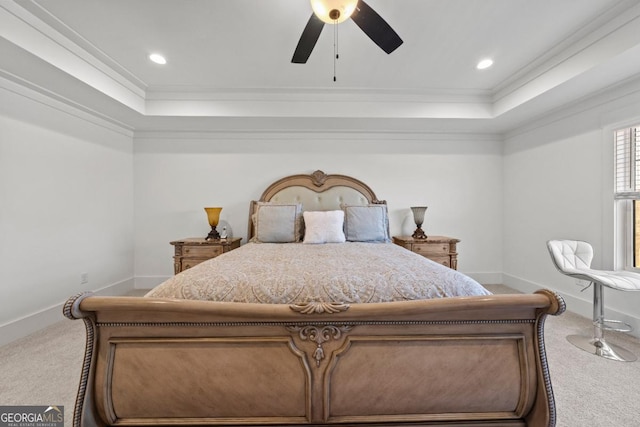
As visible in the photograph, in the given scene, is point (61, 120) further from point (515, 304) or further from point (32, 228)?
point (515, 304)

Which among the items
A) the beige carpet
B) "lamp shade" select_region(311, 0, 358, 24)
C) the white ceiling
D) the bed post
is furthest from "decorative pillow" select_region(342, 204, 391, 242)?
the bed post

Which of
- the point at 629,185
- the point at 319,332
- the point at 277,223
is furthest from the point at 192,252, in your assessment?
the point at 629,185

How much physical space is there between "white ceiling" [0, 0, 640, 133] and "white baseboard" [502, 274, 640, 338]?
7.09 feet

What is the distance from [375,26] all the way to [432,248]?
259 centimetres

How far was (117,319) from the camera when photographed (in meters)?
1.13

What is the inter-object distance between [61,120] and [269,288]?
10.6 feet

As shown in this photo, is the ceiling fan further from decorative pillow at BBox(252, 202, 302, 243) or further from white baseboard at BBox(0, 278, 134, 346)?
white baseboard at BBox(0, 278, 134, 346)

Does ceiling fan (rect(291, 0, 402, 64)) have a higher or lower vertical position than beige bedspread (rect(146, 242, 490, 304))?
higher

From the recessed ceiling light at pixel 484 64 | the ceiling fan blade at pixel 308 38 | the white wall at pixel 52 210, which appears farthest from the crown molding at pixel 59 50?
the recessed ceiling light at pixel 484 64

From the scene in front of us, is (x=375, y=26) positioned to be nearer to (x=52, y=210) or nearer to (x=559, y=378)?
(x=559, y=378)

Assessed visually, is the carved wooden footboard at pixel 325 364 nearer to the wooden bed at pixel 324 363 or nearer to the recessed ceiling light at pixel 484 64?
the wooden bed at pixel 324 363

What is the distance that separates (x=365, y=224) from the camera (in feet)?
10.3

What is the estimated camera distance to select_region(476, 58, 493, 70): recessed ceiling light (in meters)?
2.54

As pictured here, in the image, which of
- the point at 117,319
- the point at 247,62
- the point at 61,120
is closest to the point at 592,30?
the point at 247,62
